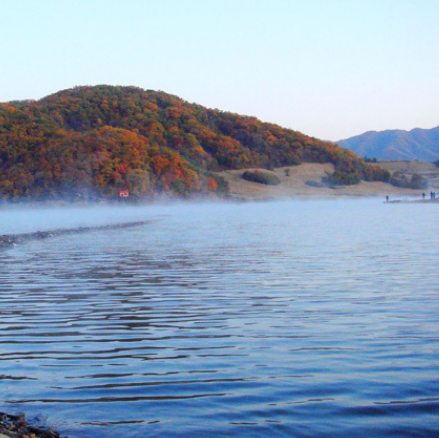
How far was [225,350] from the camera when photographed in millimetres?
6906

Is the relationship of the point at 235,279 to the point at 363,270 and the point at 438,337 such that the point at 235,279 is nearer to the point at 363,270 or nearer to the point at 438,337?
the point at 363,270

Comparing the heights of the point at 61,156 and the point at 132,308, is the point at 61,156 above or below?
above

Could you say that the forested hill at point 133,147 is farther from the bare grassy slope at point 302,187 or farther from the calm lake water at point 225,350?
the calm lake water at point 225,350

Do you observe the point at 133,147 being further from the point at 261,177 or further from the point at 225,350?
the point at 225,350

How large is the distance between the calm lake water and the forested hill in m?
61.5

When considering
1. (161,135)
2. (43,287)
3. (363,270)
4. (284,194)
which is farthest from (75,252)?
(161,135)

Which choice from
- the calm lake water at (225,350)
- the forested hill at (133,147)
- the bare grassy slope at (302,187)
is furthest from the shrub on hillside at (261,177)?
the calm lake water at (225,350)

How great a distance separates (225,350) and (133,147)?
76.9 metres

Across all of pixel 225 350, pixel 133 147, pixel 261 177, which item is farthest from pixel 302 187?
pixel 225 350

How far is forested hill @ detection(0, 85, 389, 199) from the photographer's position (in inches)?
2953

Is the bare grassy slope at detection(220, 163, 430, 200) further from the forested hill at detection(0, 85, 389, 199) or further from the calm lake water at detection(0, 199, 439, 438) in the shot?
the calm lake water at detection(0, 199, 439, 438)

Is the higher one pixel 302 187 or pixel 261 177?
pixel 261 177

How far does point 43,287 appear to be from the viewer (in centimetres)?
1194

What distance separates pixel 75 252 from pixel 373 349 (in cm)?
1356
